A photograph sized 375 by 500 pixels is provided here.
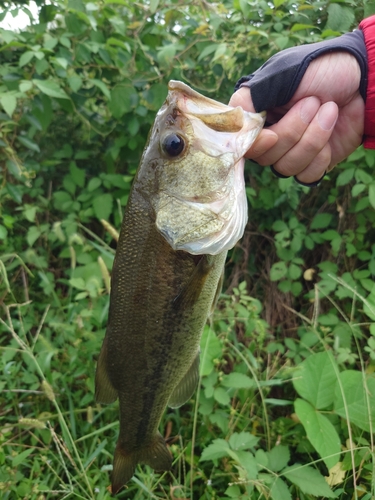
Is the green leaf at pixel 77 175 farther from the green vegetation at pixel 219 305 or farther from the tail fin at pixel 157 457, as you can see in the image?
the tail fin at pixel 157 457

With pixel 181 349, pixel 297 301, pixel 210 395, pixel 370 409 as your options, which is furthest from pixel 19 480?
pixel 297 301

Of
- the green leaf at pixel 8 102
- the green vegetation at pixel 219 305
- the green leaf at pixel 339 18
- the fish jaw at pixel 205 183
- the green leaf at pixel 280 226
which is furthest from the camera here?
the green leaf at pixel 280 226

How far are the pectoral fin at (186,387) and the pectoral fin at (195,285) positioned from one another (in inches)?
14.7

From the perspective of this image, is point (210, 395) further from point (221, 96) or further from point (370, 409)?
point (221, 96)

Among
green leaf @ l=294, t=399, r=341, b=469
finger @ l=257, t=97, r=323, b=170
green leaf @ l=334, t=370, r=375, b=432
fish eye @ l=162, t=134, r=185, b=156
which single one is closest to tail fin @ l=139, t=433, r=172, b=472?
green leaf @ l=294, t=399, r=341, b=469

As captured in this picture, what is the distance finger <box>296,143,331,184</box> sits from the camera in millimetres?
1492

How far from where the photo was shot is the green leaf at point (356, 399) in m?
1.65

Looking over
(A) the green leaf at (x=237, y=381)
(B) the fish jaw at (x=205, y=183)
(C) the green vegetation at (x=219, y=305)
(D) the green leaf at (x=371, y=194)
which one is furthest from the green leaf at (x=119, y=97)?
(A) the green leaf at (x=237, y=381)

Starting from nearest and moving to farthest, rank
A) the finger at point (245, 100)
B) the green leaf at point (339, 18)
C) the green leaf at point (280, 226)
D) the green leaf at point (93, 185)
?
the finger at point (245, 100)
the green leaf at point (339, 18)
the green leaf at point (280, 226)
the green leaf at point (93, 185)

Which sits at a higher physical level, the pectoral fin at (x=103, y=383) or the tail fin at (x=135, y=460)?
the pectoral fin at (x=103, y=383)

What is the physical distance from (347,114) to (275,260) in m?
1.67

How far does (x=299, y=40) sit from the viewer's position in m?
2.27

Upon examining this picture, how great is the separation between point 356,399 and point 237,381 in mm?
537

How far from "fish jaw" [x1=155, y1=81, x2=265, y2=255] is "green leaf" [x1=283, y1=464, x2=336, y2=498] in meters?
1.05
